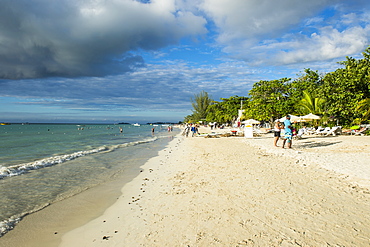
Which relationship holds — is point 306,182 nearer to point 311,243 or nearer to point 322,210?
point 322,210

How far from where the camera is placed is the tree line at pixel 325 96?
734 inches

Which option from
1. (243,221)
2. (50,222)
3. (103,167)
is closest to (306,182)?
(243,221)

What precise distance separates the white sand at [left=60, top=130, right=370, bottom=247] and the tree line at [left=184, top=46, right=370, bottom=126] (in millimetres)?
14972

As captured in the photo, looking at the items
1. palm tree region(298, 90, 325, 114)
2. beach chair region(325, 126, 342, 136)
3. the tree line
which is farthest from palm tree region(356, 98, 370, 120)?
palm tree region(298, 90, 325, 114)

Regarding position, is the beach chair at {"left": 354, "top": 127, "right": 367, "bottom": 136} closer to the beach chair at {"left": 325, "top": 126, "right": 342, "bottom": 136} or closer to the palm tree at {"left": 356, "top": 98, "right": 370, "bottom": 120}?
the palm tree at {"left": 356, "top": 98, "right": 370, "bottom": 120}

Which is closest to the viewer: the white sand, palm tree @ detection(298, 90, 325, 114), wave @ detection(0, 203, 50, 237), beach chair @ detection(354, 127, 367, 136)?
the white sand

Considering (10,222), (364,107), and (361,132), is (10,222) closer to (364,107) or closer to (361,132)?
(364,107)

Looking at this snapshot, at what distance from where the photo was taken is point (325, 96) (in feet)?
69.5

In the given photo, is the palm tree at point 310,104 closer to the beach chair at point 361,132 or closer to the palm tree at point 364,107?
the beach chair at point 361,132

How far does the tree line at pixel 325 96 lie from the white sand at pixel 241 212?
589 inches

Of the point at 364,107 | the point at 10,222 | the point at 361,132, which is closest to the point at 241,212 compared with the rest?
the point at 10,222

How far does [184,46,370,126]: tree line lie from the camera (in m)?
18.7

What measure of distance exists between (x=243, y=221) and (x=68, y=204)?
410cm

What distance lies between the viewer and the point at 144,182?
273 inches
